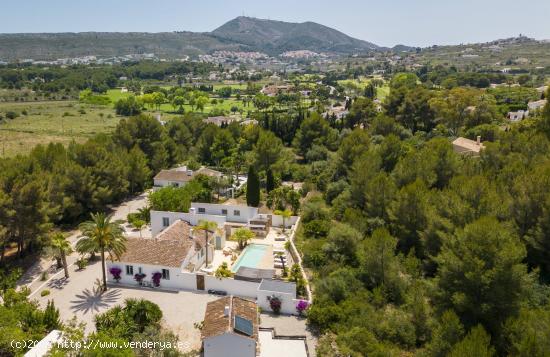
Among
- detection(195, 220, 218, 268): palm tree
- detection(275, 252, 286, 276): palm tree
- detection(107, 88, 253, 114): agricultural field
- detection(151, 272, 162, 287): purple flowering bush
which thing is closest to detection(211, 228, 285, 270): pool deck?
detection(275, 252, 286, 276): palm tree

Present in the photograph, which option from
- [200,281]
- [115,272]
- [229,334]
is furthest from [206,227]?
[229,334]

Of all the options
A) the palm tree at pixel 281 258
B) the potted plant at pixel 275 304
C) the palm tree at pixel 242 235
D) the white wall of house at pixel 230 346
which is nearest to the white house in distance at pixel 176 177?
the palm tree at pixel 242 235

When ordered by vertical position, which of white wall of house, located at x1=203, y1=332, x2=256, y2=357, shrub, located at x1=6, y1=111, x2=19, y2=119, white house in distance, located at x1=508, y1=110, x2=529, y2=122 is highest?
white house in distance, located at x1=508, y1=110, x2=529, y2=122

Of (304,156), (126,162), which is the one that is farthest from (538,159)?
(126,162)

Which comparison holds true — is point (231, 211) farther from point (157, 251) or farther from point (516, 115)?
point (516, 115)

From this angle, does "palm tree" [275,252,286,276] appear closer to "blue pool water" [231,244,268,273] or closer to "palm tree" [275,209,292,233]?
"blue pool water" [231,244,268,273]

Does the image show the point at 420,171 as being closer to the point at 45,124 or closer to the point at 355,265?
the point at 355,265
